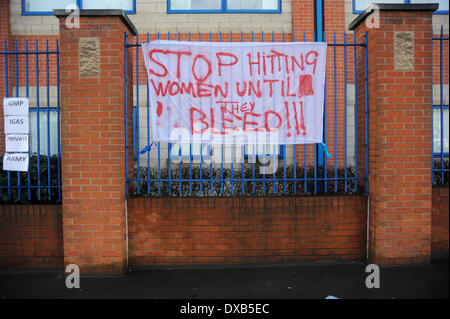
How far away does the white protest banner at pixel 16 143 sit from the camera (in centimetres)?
406

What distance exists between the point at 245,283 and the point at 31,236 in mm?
2634

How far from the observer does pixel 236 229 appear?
13.1 ft

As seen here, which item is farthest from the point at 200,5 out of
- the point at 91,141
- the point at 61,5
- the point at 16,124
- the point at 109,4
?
the point at 91,141

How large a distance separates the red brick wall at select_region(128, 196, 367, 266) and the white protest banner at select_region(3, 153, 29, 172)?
1.43 m

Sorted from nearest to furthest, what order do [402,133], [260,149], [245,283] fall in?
[245,283], [402,133], [260,149]

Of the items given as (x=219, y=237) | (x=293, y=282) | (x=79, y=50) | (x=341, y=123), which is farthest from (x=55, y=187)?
(x=341, y=123)

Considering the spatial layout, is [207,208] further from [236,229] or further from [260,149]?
[260,149]

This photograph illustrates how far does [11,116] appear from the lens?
4066mm

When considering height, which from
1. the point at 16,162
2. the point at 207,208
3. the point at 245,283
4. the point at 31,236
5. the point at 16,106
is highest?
the point at 16,106

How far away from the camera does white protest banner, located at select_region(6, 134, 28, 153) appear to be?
406 cm

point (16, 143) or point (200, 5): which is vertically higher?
point (200, 5)

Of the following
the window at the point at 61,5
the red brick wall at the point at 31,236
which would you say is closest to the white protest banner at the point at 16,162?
the red brick wall at the point at 31,236

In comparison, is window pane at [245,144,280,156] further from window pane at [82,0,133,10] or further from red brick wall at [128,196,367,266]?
window pane at [82,0,133,10]

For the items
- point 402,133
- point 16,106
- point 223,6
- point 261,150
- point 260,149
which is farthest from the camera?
point 223,6
